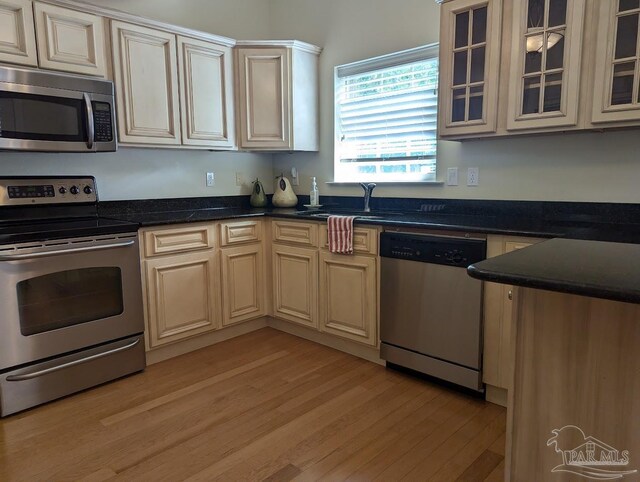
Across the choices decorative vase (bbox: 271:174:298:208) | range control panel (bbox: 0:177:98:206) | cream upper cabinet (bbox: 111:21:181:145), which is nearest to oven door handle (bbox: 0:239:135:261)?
range control panel (bbox: 0:177:98:206)

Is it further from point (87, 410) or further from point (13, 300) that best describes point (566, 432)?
point (13, 300)

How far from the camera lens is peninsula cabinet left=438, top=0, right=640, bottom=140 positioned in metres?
1.99

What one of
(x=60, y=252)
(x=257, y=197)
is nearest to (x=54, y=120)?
(x=60, y=252)

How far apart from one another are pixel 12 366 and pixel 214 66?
2.28 meters

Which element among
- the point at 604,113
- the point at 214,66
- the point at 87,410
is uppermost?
the point at 214,66

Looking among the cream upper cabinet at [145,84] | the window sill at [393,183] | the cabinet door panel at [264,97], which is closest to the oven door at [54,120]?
the cream upper cabinet at [145,84]

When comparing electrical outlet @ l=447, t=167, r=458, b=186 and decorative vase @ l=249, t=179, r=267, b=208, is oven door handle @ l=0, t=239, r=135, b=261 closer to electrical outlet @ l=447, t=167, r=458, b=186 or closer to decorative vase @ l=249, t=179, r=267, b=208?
decorative vase @ l=249, t=179, r=267, b=208

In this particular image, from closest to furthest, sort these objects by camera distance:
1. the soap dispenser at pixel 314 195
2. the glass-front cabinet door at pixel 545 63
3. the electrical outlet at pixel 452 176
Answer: the glass-front cabinet door at pixel 545 63 → the electrical outlet at pixel 452 176 → the soap dispenser at pixel 314 195

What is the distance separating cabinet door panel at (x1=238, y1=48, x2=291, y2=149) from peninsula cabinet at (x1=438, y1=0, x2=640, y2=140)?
1.32 meters

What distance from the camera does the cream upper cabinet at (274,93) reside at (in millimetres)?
3396

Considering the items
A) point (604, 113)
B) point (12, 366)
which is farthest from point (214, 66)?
point (604, 113)

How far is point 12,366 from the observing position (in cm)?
222

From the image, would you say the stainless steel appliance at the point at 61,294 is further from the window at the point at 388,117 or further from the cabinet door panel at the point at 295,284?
the window at the point at 388,117

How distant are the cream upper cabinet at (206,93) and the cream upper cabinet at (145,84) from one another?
2.9 inches
